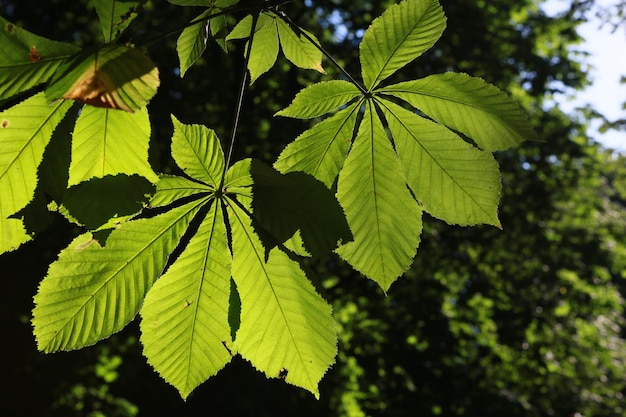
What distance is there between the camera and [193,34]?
0.95 metres

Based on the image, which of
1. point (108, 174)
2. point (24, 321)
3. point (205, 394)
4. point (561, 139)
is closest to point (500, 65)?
point (561, 139)

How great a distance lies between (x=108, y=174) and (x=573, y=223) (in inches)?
280

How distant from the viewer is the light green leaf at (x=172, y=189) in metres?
0.75

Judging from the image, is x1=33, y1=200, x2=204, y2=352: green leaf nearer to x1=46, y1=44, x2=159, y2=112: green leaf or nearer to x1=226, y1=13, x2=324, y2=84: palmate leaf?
x1=46, y1=44, x2=159, y2=112: green leaf

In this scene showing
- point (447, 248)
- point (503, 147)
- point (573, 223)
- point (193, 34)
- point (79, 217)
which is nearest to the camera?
point (79, 217)

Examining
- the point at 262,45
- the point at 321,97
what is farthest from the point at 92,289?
the point at 262,45

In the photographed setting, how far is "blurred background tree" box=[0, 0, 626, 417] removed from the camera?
494cm

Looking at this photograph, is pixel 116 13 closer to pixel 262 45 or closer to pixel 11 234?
pixel 11 234

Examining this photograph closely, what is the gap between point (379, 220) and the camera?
0.76m

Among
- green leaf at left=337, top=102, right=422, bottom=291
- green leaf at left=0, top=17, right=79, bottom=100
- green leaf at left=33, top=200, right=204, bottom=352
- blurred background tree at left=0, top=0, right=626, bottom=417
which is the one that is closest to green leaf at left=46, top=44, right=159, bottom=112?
green leaf at left=0, top=17, right=79, bottom=100

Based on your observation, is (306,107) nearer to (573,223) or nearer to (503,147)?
(503,147)

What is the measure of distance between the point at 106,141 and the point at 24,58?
0.12 meters

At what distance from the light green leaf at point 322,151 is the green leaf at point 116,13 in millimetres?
289

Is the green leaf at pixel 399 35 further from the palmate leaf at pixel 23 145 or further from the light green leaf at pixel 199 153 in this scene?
the palmate leaf at pixel 23 145
